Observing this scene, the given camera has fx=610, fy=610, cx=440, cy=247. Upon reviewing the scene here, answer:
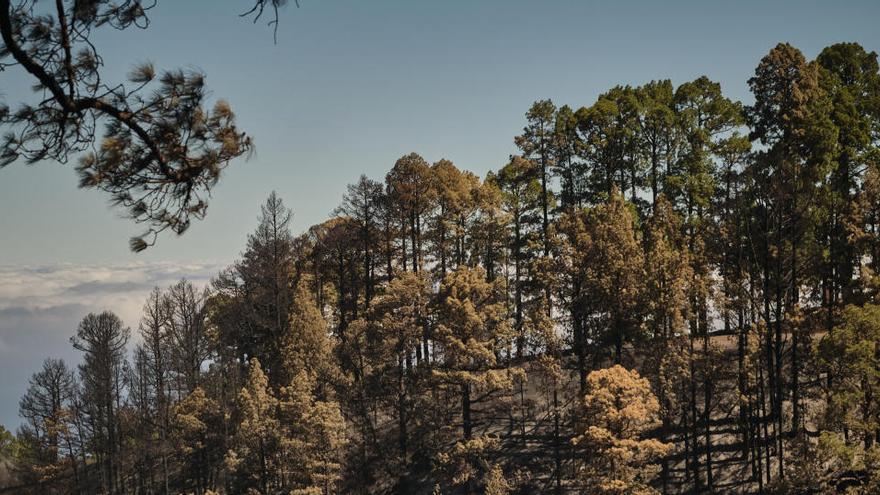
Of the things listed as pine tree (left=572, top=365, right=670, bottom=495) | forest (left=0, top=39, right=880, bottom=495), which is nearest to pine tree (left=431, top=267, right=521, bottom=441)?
forest (left=0, top=39, right=880, bottom=495)

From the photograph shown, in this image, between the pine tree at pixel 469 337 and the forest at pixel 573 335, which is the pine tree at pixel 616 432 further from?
the pine tree at pixel 469 337

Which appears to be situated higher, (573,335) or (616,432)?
(573,335)

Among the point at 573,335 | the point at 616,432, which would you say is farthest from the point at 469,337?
the point at 616,432

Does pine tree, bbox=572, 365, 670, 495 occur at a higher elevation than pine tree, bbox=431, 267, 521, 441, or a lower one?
lower

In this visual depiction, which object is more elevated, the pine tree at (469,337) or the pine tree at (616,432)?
the pine tree at (469,337)

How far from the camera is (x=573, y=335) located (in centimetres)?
3244

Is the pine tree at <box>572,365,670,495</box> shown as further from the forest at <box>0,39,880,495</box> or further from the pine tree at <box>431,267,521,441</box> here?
the pine tree at <box>431,267,521,441</box>

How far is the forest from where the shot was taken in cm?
2689

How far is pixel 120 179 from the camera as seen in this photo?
7.56 meters

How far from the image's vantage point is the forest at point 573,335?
26.9m

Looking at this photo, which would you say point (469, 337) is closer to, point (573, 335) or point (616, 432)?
point (573, 335)

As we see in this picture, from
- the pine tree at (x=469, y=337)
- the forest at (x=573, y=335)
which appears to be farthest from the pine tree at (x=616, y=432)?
the pine tree at (x=469, y=337)

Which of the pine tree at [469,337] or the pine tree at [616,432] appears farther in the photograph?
the pine tree at [469,337]

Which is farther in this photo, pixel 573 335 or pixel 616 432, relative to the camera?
pixel 573 335
